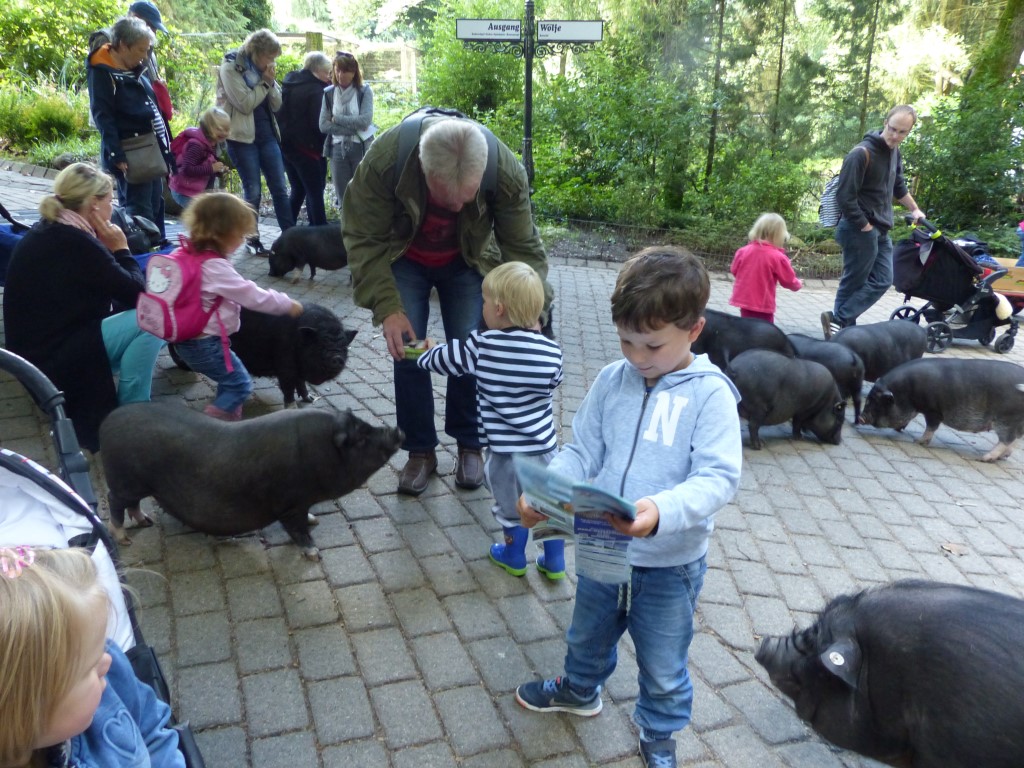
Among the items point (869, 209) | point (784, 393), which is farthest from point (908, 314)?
point (784, 393)

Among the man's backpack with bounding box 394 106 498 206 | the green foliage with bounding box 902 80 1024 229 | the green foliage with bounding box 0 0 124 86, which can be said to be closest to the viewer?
the man's backpack with bounding box 394 106 498 206

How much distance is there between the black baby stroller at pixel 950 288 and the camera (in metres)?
8.93

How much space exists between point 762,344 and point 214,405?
14.5 feet

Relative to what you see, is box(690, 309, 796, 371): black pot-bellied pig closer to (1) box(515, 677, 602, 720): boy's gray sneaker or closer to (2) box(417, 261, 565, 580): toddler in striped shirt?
(2) box(417, 261, 565, 580): toddler in striped shirt

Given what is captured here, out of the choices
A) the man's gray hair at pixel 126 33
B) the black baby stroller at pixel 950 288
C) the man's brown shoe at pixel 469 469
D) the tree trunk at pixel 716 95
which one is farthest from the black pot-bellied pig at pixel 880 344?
the tree trunk at pixel 716 95

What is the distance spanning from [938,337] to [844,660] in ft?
26.0

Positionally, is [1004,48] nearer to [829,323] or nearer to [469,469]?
[829,323]

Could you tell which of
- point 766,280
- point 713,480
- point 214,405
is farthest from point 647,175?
point 713,480

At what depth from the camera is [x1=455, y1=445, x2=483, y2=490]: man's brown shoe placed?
468cm

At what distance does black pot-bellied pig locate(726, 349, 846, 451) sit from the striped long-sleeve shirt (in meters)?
2.68

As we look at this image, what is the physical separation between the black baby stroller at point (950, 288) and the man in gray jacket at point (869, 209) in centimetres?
50

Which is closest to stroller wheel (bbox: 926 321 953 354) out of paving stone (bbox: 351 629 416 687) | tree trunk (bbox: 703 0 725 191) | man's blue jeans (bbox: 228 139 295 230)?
tree trunk (bbox: 703 0 725 191)

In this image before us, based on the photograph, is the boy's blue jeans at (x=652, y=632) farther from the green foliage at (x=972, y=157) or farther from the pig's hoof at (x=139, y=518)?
the green foliage at (x=972, y=157)

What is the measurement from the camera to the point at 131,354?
4727 millimetres
